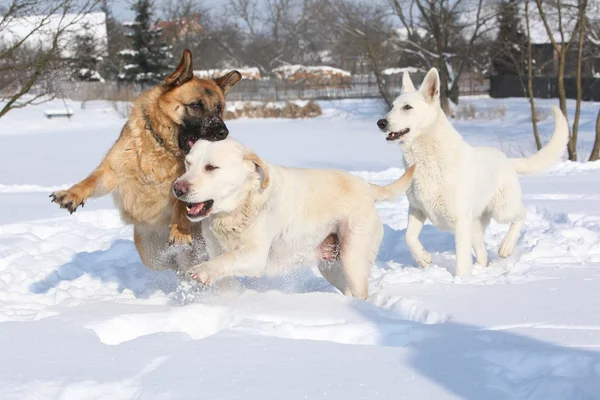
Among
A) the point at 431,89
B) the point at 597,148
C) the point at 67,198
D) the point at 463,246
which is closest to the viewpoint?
the point at 67,198

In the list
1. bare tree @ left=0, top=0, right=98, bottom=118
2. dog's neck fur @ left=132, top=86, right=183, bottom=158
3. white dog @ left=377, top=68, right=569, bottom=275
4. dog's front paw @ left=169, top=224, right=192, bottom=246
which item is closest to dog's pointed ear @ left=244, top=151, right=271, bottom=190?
dog's front paw @ left=169, top=224, right=192, bottom=246

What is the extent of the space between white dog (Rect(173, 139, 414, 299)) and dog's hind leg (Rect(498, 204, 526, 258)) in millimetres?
1718

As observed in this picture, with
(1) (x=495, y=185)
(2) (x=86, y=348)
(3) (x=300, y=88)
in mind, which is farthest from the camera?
(3) (x=300, y=88)

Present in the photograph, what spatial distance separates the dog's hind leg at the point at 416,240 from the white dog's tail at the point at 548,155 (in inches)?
56.1

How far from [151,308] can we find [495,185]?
3.86 m

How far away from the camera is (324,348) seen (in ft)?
13.7

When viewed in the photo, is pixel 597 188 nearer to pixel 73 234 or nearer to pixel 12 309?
pixel 73 234

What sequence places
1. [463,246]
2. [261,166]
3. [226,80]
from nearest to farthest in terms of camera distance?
[261,166] → [226,80] → [463,246]

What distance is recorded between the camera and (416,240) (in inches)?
284

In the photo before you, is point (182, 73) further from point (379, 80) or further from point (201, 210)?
point (379, 80)

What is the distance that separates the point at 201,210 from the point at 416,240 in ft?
9.26

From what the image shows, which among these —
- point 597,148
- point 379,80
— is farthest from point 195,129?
point 379,80

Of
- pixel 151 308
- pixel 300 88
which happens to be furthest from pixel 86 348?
pixel 300 88

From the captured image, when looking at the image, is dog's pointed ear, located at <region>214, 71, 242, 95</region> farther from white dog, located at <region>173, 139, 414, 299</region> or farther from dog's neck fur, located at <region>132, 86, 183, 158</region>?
white dog, located at <region>173, 139, 414, 299</region>
